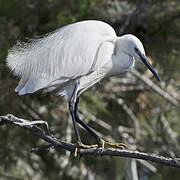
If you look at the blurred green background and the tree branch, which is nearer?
the tree branch

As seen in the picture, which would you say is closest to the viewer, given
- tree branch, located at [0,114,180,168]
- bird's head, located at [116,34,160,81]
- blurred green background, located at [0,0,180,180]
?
tree branch, located at [0,114,180,168]

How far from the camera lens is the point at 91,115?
3688 millimetres

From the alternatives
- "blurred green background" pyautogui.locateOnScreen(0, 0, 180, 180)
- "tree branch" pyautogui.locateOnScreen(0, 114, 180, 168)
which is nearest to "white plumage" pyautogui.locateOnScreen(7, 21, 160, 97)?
"tree branch" pyautogui.locateOnScreen(0, 114, 180, 168)

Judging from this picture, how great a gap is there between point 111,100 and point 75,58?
182 cm

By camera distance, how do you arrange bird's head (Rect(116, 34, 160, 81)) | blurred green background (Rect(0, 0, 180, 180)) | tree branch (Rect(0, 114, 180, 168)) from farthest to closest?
blurred green background (Rect(0, 0, 180, 180)), bird's head (Rect(116, 34, 160, 81)), tree branch (Rect(0, 114, 180, 168))

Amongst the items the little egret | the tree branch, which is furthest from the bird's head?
the tree branch

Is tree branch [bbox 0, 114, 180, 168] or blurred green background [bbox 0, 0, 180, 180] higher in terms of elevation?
tree branch [bbox 0, 114, 180, 168]

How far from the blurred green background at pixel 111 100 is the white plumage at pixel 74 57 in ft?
3.50

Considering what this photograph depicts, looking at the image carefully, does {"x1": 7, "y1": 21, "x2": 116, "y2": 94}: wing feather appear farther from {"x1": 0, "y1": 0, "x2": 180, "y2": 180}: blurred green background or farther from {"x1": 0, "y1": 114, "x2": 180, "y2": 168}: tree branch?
{"x1": 0, "y1": 0, "x2": 180, "y2": 180}: blurred green background

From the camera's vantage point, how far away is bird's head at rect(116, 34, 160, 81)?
2027 millimetres

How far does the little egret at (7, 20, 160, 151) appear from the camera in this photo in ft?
6.72

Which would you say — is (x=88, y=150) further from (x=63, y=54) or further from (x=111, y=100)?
(x=111, y=100)

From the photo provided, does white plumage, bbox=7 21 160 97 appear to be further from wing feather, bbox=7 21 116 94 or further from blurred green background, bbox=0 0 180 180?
blurred green background, bbox=0 0 180 180

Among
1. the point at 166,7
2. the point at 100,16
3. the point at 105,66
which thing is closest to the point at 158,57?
the point at 166,7
